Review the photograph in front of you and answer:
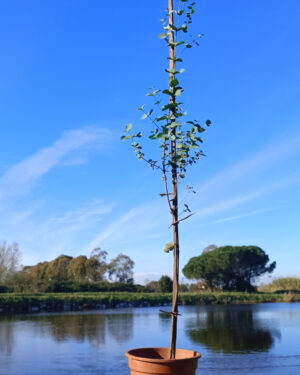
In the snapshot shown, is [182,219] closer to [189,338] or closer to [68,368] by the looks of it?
[68,368]

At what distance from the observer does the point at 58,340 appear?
8383mm

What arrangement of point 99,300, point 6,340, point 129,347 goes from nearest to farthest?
point 129,347 < point 6,340 < point 99,300

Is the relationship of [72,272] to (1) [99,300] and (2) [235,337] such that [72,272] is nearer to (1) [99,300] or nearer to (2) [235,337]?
(1) [99,300]

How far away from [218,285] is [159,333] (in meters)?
23.5

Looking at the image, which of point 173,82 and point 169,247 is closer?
point 173,82

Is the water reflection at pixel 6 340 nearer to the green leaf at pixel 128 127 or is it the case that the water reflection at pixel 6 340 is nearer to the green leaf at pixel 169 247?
the green leaf at pixel 169 247

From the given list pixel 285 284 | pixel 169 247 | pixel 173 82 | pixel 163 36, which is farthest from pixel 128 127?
pixel 285 284

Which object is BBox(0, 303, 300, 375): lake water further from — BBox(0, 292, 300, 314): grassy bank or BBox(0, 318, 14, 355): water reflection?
BBox(0, 292, 300, 314): grassy bank

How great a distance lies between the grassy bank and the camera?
18.3m

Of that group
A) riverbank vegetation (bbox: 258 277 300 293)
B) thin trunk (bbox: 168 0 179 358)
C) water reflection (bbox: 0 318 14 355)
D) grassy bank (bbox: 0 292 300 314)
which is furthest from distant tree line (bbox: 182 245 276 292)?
thin trunk (bbox: 168 0 179 358)

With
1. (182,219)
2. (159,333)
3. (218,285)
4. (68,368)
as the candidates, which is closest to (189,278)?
(218,285)

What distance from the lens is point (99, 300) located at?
20.8 meters

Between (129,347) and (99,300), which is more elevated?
(129,347)

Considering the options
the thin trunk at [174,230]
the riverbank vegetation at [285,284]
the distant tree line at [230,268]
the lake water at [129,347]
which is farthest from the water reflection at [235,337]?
the riverbank vegetation at [285,284]
